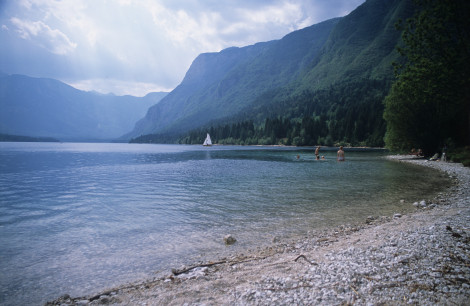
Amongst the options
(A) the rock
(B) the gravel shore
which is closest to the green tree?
(B) the gravel shore

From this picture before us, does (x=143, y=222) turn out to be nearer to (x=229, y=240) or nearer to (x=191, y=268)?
(x=229, y=240)

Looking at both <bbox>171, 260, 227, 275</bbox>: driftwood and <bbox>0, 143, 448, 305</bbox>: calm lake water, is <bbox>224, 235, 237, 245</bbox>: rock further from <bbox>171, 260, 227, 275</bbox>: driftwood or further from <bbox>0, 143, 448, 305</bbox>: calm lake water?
<bbox>171, 260, 227, 275</bbox>: driftwood

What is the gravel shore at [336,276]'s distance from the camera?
20.7 ft

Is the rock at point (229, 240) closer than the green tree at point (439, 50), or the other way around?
the rock at point (229, 240)

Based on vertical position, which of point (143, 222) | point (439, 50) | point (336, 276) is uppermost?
point (439, 50)

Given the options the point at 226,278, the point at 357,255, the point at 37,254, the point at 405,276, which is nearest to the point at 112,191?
the point at 37,254

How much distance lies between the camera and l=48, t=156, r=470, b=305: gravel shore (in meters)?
6.32

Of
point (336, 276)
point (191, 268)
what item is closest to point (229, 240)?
point (191, 268)

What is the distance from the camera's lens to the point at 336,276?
24.4 feet

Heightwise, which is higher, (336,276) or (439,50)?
(439,50)

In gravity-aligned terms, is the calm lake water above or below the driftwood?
below

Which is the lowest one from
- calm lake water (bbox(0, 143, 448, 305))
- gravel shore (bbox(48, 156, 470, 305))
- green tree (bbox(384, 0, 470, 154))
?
calm lake water (bbox(0, 143, 448, 305))

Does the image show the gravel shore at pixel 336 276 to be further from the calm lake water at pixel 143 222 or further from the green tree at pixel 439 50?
the green tree at pixel 439 50

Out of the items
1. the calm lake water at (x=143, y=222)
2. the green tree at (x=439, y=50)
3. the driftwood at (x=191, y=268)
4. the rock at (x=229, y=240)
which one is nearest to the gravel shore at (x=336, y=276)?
the driftwood at (x=191, y=268)
